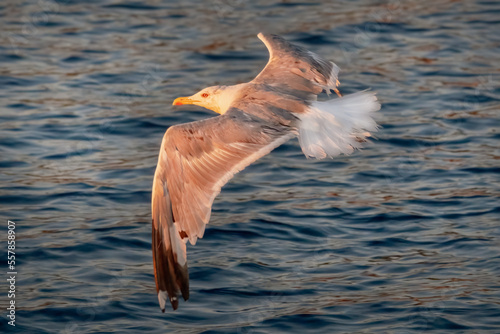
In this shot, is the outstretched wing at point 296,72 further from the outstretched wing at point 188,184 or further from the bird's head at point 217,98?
the outstretched wing at point 188,184

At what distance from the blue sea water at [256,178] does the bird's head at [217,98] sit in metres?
1.14

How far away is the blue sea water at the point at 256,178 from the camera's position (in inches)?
255

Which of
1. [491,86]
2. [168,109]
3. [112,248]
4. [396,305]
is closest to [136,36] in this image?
[168,109]

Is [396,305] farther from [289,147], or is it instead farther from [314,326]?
[289,147]

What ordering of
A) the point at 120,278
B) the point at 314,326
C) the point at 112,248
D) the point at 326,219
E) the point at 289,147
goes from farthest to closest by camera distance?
the point at 289,147 → the point at 326,219 → the point at 112,248 → the point at 120,278 → the point at 314,326

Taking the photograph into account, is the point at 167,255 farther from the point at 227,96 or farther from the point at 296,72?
the point at 296,72

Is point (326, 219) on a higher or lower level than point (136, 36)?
lower

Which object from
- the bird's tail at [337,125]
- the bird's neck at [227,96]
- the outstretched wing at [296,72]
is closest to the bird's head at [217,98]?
the bird's neck at [227,96]

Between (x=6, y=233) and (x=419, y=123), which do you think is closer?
(x=6, y=233)

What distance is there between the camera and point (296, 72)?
7.25 meters

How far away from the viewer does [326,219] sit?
780cm

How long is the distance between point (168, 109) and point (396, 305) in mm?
4647

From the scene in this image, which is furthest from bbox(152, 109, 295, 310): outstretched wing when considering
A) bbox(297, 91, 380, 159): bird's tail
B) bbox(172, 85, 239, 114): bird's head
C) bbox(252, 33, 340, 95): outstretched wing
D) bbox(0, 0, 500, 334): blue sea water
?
bbox(252, 33, 340, 95): outstretched wing

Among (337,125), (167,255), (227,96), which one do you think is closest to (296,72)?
(227,96)
